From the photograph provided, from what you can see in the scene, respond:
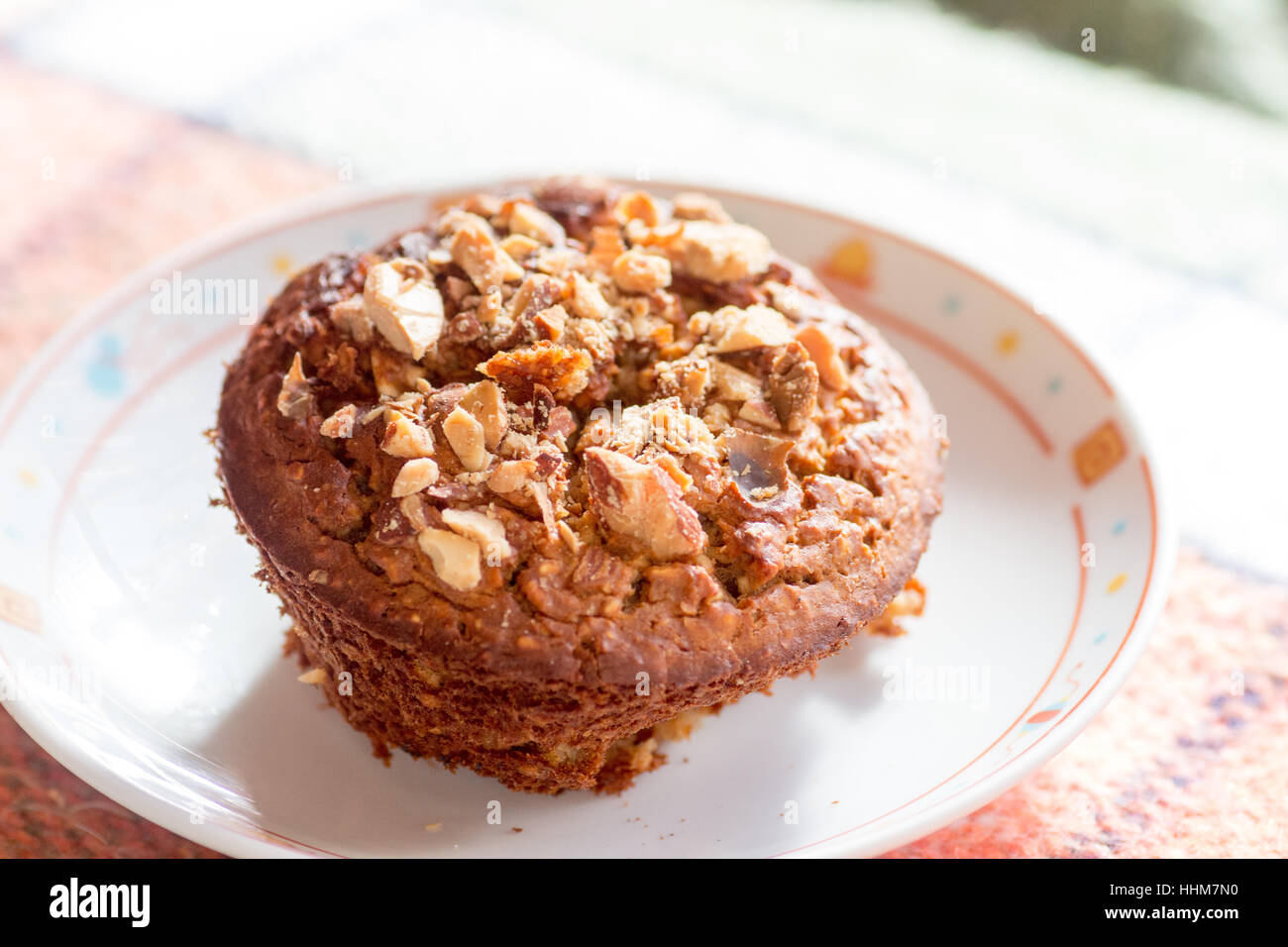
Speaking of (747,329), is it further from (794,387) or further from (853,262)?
(853,262)

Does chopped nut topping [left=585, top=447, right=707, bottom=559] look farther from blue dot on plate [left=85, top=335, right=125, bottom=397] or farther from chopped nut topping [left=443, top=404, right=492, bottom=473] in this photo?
blue dot on plate [left=85, top=335, right=125, bottom=397]

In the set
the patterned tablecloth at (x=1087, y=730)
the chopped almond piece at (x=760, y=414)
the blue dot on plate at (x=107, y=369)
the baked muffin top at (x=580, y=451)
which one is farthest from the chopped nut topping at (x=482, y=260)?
the patterned tablecloth at (x=1087, y=730)

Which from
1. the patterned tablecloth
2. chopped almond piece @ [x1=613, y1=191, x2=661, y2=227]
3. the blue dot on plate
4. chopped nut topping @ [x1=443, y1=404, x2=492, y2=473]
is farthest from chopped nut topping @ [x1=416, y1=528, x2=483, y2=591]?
the blue dot on plate

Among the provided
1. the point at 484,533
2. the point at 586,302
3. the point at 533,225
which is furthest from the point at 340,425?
the point at 533,225

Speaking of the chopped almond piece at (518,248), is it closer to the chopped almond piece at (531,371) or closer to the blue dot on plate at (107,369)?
the chopped almond piece at (531,371)

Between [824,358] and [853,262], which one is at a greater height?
[824,358]

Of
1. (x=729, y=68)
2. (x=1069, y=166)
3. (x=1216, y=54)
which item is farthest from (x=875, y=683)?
(x=1216, y=54)
